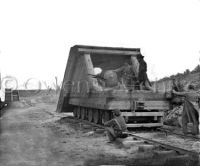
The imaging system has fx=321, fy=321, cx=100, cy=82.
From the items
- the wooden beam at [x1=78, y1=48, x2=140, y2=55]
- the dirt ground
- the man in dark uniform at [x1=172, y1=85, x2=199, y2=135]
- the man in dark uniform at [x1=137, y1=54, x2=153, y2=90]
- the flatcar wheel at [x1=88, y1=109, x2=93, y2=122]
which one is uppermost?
the wooden beam at [x1=78, y1=48, x2=140, y2=55]

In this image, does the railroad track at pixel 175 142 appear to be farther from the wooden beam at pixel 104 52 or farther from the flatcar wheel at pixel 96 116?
the wooden beam at pixel 104 52

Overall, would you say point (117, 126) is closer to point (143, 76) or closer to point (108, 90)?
point (108, 90)

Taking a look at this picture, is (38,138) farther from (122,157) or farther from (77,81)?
(77,81)

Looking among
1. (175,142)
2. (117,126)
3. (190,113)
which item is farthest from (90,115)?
(190,113)

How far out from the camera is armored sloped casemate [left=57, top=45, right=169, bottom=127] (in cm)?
1084

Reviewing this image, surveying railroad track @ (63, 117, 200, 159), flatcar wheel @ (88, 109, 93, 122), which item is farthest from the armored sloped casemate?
railroad track @ (63, 117, 200, 159)

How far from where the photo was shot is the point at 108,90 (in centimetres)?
1076

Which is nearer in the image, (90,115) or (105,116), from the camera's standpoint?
(105,116)

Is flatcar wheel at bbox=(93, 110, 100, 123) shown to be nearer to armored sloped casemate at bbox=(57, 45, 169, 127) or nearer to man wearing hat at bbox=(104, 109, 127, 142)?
armored sloped casemate at bbox=(57, 45, 169, 127)

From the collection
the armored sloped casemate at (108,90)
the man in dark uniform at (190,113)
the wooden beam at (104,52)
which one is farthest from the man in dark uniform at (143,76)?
the man in dark uniform at (190,113)

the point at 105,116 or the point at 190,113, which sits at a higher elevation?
the point at 190,113

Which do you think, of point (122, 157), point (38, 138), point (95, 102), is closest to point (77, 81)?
point (95, 102)

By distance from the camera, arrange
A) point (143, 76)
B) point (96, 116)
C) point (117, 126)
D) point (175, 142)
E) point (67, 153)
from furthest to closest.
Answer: point (143, 76) < point (96, 116) < point (175, 142) < point (117, 126) < point (67, 153)

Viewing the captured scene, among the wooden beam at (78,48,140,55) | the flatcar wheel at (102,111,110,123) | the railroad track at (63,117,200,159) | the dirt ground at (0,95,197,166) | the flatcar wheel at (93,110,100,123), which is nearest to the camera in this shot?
the dirt ground at (0,95,197,166)
